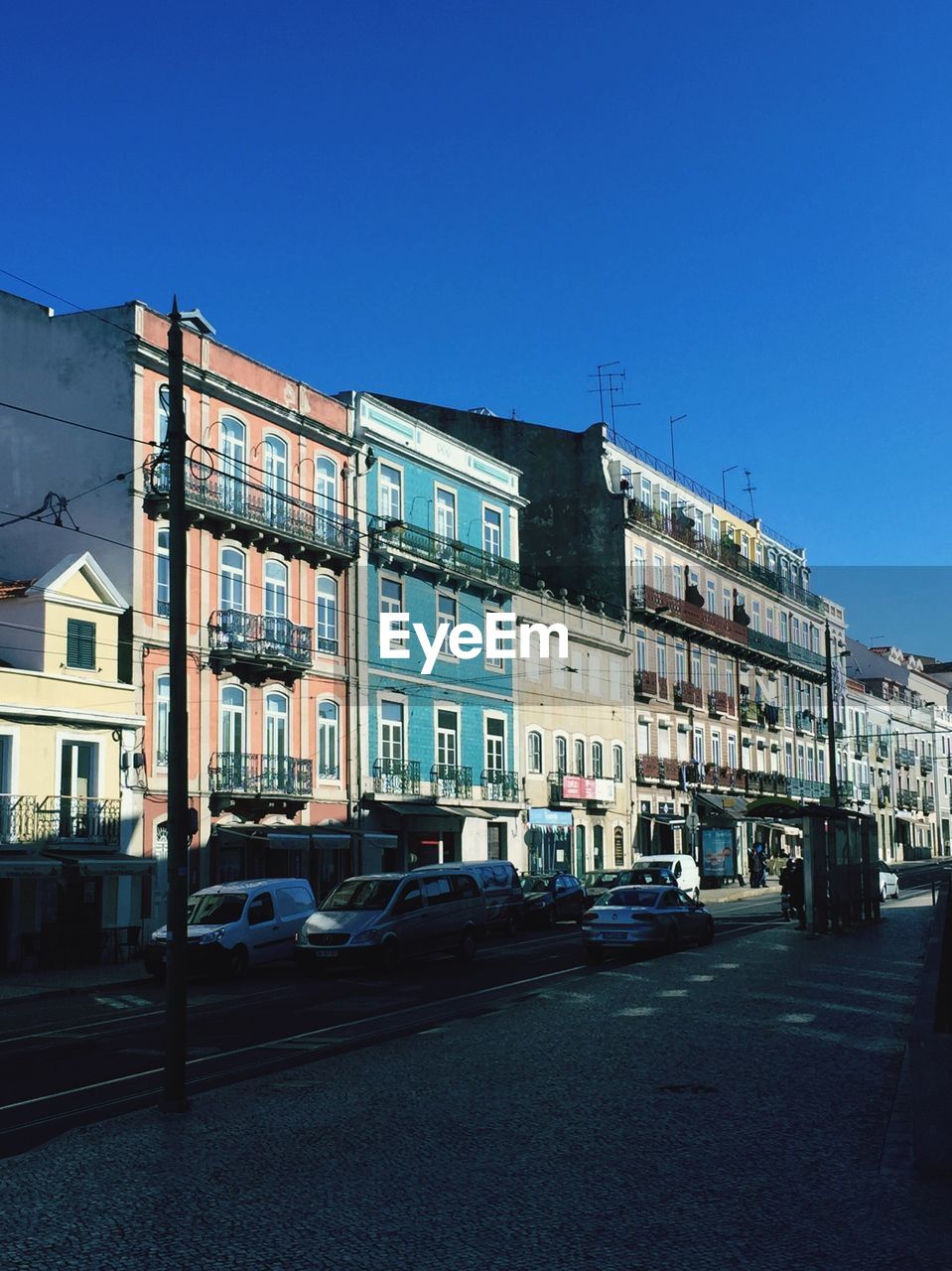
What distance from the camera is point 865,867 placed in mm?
36219

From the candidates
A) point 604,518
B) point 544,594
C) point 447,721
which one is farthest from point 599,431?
point 447,721

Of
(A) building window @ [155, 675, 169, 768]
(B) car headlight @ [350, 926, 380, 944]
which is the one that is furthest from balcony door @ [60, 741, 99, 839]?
(B) car headlight @ [350, 926, 380, 944]

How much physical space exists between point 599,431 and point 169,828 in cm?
4853

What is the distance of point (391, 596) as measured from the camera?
44844 mm

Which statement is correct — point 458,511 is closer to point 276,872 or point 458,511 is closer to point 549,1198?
point 276,872

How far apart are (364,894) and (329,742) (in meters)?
14.0

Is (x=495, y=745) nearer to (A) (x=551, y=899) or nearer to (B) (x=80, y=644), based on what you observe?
(A) (x=551, y=899)

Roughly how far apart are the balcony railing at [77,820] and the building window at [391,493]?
49.9 feet

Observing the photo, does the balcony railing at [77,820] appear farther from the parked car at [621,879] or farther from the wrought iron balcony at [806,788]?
the wrought iron balcony at [806,788]

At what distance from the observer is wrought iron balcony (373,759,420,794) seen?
43031 mm

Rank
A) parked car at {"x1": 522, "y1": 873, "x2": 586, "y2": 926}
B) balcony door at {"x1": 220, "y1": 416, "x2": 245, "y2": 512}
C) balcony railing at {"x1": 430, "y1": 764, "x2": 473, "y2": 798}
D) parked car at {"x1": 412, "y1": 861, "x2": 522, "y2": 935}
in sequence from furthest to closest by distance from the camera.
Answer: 1. balcony railing at {"x1": 430, "y1": 764, "x2": 473, "y2": 798}
2. parked car at {"x1": 522, "y1": 873, "x2": 586, "y2": 926}
3. balcony door at {"x1": 220, "y1": 416, "x2": 245, "y2": 512}
4. parked car at {"x1": 412, "y1": 861, "x2": 522, "y2": 935}

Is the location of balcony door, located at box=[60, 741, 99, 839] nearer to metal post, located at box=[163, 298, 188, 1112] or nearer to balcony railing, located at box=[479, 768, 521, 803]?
metal post, located at box=[163, 298, 188, 1112]

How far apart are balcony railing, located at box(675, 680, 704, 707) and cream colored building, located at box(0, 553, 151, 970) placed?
34.9 m

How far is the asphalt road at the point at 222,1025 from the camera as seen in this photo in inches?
531
